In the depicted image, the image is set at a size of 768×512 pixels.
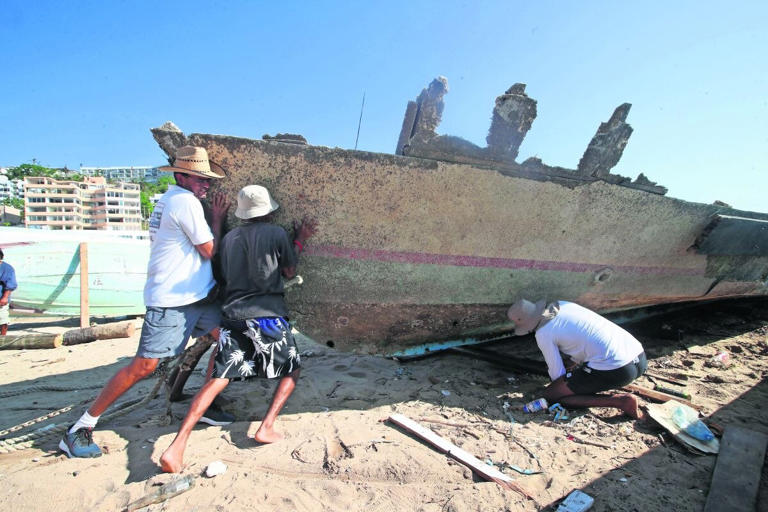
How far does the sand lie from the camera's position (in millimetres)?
1938

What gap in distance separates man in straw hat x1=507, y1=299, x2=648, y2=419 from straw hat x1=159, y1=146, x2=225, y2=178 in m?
2.75

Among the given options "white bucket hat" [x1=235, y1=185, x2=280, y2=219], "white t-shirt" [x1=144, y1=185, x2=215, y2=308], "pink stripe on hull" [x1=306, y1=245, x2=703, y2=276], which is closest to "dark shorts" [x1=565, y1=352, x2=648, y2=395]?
"pink stripe on hull" [x1=306, y1=245, x2=703, y2=276]

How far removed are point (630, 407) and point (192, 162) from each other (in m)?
3.51

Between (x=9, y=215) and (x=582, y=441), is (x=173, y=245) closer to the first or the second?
(x=582, y=441)

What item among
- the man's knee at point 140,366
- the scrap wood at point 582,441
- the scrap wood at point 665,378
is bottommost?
the scrap wood at point 582,441

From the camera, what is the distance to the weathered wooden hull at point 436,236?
2.75 meters

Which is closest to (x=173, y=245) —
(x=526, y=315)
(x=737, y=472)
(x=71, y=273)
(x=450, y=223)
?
(x=450, y=223)

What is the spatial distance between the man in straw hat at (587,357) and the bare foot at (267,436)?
6.86 ft

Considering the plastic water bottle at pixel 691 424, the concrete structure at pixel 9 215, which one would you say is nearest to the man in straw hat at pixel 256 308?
the plastic water bottle at pixel 691 424

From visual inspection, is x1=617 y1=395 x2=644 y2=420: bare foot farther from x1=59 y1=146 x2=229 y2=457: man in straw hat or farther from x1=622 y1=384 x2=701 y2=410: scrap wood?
x1=59 y1=146 x2=229 y2=457: man in straw hat

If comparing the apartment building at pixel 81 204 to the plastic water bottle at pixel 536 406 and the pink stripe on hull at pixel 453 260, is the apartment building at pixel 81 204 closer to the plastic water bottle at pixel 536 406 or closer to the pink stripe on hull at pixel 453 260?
the pink stripe on hull at pixel 453 260

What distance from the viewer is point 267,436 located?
2.38 m

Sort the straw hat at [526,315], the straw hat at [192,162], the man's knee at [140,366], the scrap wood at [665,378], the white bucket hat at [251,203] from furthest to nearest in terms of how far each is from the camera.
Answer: the scrap wood at [665,378]
the straw hat at [526,315]
the white bucket hat at [251,203]
the straw hat at [192,162]
the man's knee at [140,366]

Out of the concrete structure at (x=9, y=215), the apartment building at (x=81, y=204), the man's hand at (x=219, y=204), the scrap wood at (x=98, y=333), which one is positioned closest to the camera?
the man's hand at (x=219, y=204)
